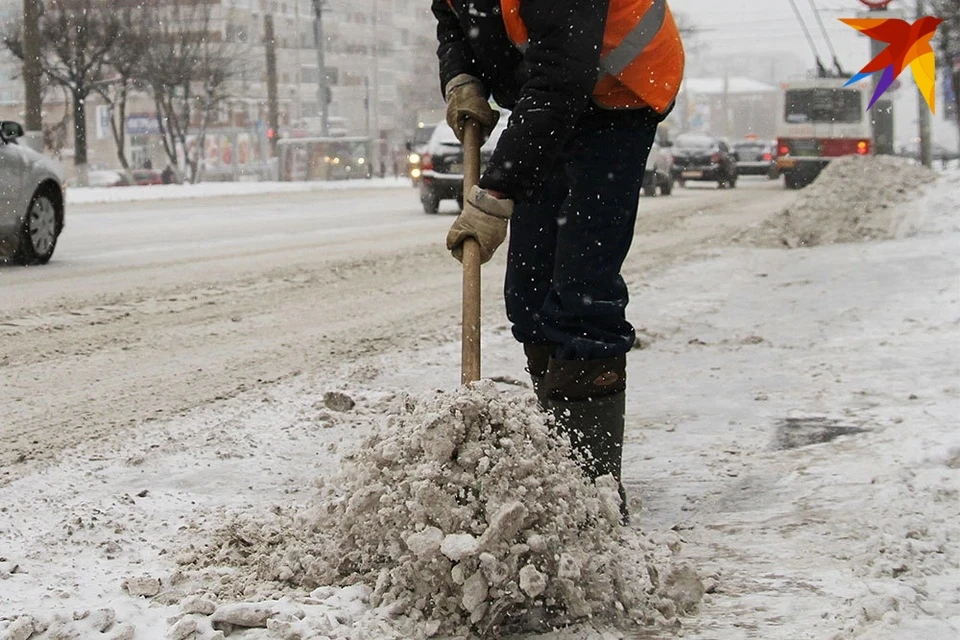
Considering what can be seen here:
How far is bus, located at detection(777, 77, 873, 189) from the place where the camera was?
3281 centimetres

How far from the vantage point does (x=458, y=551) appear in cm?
234

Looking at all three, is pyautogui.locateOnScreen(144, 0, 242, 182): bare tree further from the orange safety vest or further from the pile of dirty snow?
the orange safety vest

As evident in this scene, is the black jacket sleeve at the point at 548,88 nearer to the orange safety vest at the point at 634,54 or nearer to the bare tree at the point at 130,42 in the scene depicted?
the orange safety vest at the point at 634,54

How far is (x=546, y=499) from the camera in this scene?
8.21 ft

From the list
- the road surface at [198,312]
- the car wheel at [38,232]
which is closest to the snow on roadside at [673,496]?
the road surface at [198,312]

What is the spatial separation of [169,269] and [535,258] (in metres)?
6.87

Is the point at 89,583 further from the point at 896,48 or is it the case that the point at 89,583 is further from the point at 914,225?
the point at 914,225

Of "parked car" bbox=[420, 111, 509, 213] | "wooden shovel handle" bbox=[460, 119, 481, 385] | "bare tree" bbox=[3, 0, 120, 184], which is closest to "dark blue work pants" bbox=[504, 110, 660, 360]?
"wooden shovel handle" bbox=[460, 119, 481, 385]

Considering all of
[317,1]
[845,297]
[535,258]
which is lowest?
[845,297]

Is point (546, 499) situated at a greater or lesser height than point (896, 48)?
lesser

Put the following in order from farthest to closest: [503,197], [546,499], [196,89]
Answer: [196,89], [503,197], [546,499]

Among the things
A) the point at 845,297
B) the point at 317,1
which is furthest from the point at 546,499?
the point at 317,1

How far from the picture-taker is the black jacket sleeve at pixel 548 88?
9.42 feet

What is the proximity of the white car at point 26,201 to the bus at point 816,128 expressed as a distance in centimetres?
2491
